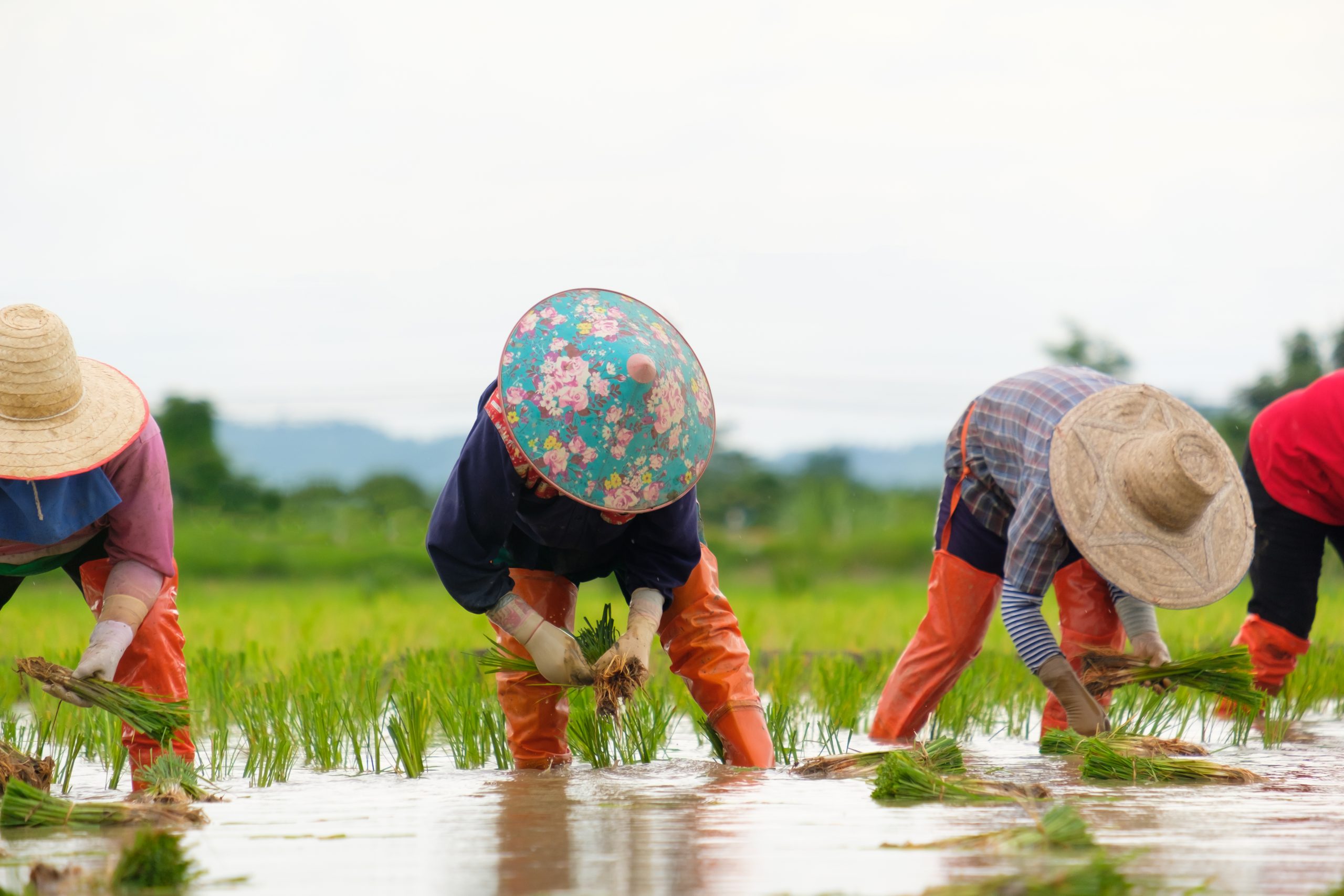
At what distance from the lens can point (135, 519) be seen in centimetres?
322

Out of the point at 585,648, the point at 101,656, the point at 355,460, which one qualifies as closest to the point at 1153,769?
the point at 585,648

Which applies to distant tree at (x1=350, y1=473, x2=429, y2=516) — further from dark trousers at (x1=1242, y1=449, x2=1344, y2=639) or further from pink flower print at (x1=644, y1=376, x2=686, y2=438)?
pink flower print at (x1=644, y1=376, x2=686, y2=438)

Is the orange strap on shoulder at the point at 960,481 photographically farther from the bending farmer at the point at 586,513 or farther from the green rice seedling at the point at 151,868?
the green rice seedling at the point at 151,868

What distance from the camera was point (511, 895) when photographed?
187 cm

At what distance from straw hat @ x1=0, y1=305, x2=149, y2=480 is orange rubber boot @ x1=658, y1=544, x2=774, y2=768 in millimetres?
1533

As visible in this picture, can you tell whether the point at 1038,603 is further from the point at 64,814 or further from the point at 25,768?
the point at 25,768

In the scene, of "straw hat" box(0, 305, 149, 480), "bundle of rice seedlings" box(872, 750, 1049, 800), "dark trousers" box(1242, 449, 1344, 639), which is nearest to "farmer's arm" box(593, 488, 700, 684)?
"bundle of rice seedlings" box(872, 750, 1049, 800)

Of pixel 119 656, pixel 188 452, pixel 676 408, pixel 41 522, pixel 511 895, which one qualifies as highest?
pixel 188 452

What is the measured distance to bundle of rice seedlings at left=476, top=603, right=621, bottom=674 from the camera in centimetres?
338

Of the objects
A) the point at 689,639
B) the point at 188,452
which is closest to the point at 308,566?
the point at 188,452

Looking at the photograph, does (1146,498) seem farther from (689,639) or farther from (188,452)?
(188,452)

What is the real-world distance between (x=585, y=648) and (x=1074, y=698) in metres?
1.46

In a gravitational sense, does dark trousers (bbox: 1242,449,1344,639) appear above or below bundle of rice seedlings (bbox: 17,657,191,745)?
above

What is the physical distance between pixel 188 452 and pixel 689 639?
539 inches
